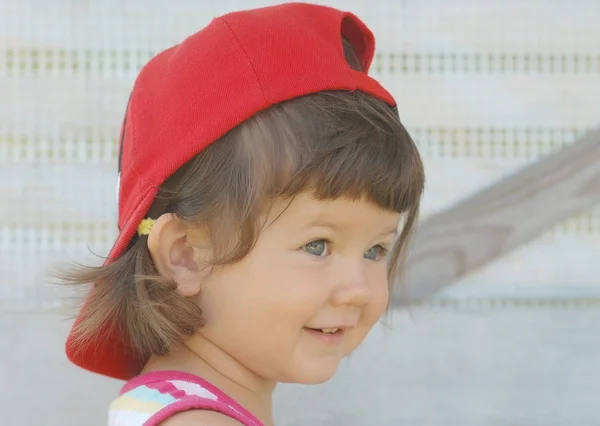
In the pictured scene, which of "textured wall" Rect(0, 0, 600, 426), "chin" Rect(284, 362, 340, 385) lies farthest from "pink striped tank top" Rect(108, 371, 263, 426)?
"textured wall" Rect(0, 0, 600, 426)

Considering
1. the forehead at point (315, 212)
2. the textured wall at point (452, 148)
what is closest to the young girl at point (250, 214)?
the forehead at point (315, 212)

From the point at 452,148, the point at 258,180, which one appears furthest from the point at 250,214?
the point at 452,148

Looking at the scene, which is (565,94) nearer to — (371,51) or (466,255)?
(466,255)

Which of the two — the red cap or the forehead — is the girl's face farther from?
the red cap

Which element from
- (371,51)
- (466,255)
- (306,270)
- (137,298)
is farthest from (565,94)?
(137,298)

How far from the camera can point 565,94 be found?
252cm

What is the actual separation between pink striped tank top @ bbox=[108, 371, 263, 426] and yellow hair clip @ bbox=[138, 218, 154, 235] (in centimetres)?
27

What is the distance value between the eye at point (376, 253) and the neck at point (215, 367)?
33 cm

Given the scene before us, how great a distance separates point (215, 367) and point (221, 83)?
21.6 inches

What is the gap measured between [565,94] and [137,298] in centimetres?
146

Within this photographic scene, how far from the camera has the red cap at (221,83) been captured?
1574 mm

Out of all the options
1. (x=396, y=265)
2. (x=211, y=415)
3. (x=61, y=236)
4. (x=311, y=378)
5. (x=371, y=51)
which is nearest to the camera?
(x=211, y=415)

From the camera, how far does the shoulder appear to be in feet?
4.83

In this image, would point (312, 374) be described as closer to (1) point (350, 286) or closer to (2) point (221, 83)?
(1) point (350, 286)
